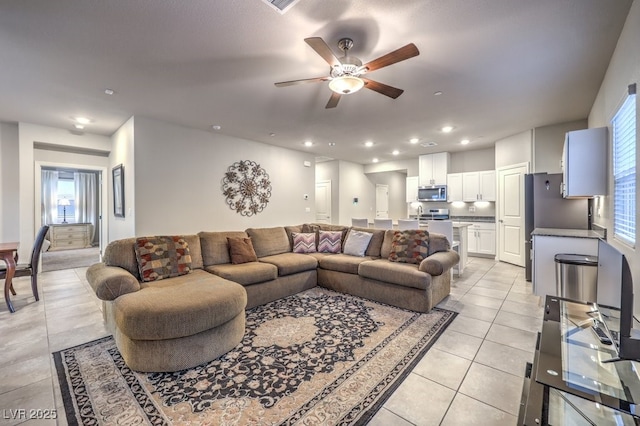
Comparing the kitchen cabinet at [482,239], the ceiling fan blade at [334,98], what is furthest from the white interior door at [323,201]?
the ceiling fan blade at [334,98]

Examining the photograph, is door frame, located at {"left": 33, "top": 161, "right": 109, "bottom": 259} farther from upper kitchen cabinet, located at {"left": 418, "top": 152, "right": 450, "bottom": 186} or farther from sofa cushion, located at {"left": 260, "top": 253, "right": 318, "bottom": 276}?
upper kitchen cabinet, located at {"left": 418, "top": 152, "right": 450, "bottom": 186}

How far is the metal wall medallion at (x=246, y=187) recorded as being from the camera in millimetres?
5418

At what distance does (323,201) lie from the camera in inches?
342

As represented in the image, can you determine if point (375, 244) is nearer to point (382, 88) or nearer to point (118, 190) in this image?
point (382, 88)

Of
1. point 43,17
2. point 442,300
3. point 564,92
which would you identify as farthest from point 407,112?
point 43,17

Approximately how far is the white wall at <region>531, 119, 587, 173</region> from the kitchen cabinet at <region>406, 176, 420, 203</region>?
286 centimetres

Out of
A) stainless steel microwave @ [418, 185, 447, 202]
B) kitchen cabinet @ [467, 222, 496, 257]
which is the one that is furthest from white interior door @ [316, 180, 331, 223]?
kitchen cabinet @ [467, 222, 496, 257]

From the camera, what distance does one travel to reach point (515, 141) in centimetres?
555

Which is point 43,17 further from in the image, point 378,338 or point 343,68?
point 378,338

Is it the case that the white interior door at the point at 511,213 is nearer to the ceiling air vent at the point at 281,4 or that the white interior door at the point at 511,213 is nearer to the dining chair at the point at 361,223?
the dining chair at the point at 361,223

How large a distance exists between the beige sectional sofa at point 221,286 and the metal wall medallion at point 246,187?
A: 1400 millimetres

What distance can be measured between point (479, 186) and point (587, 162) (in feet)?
11.8

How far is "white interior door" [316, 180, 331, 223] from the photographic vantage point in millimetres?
8516

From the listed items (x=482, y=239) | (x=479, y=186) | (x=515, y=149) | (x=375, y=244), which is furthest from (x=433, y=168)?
(x=375, y=244)
